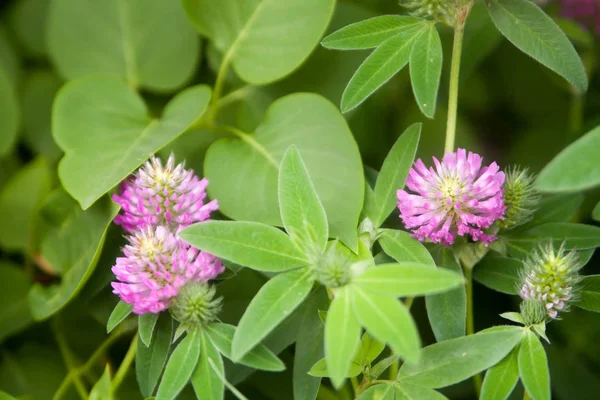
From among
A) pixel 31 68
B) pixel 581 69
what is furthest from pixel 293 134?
pixel 31 68

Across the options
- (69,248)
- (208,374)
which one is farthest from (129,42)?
(208,374)

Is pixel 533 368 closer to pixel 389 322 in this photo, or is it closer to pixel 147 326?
pixel 389 322

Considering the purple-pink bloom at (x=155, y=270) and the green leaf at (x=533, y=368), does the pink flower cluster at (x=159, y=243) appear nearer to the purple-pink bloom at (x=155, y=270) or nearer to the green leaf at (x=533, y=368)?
the purple-pink bloom at (x=155, y=270)

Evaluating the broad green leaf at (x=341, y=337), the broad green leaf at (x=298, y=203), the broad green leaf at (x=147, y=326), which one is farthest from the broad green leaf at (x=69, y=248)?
the broad green leaf at (x=341, y=337)

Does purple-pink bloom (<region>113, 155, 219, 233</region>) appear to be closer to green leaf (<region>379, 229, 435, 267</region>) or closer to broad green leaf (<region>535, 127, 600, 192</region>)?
green leaf (<region>379, 229, 435, 267</region>)

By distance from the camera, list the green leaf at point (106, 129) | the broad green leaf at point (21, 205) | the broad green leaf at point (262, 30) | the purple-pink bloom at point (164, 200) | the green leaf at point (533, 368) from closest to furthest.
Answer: the green leaf at point (533, 368)
the purple-pink bloom at point (164, 200)
the green leaf at point (106, 129)
the broad green leaf at point (262, 30)
the broad green leaf at point (21, 205)

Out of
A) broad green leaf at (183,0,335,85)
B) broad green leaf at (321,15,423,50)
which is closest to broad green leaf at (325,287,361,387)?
broad green leaf at (321,15,423,50)
